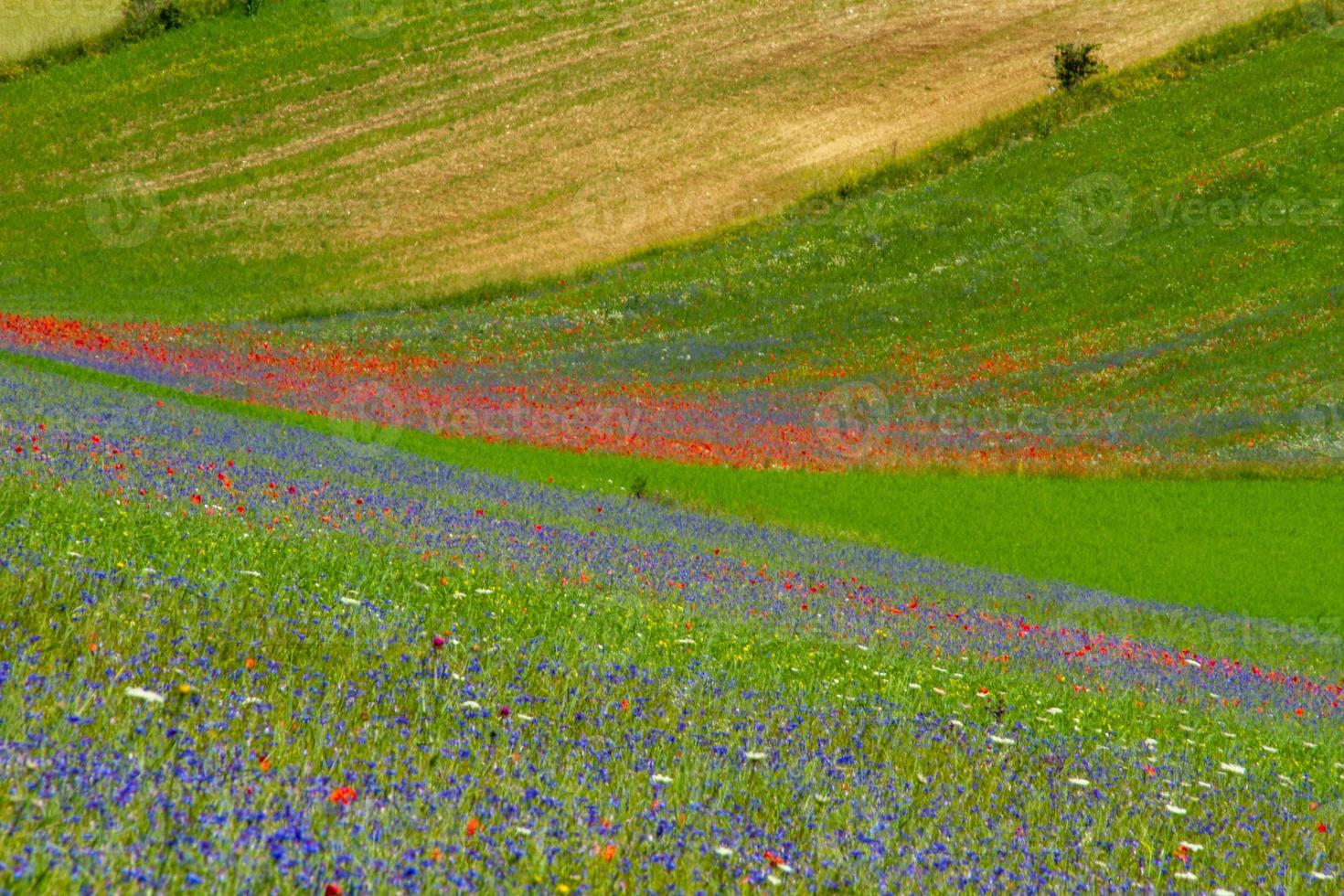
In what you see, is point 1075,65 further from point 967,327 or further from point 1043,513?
point 1043,513

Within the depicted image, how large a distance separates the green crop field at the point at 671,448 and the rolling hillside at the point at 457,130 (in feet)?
1.12

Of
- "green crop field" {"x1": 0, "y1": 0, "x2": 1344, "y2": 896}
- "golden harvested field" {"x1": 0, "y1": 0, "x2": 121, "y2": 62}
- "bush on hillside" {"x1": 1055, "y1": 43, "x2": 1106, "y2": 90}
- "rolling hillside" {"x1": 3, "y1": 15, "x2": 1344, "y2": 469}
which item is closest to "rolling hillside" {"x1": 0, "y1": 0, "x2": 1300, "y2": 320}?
"green crop field" {"x1": 0, "y1": 0, "x2": 1344, "y2": 896}

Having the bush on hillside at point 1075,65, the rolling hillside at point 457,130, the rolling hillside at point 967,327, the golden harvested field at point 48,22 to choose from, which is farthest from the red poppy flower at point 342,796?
the golden harvested field at point 48,22

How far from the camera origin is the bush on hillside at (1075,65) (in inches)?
2333

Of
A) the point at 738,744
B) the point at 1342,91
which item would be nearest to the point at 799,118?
the point at 1342,91

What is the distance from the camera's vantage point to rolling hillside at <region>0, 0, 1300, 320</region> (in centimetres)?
5528

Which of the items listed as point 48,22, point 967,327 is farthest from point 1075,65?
point 48,22

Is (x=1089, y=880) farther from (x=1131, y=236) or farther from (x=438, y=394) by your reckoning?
(x=1131, y=236)

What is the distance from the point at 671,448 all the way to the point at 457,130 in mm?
40697

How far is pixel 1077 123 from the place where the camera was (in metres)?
57.8

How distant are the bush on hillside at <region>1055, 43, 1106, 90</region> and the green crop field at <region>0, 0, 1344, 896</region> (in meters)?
0.39

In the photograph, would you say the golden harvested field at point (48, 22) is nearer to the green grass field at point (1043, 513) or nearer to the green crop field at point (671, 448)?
the green crop field at point (671, 448)

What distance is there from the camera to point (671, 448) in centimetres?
2952

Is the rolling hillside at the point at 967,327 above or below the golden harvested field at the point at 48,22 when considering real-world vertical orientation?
below
